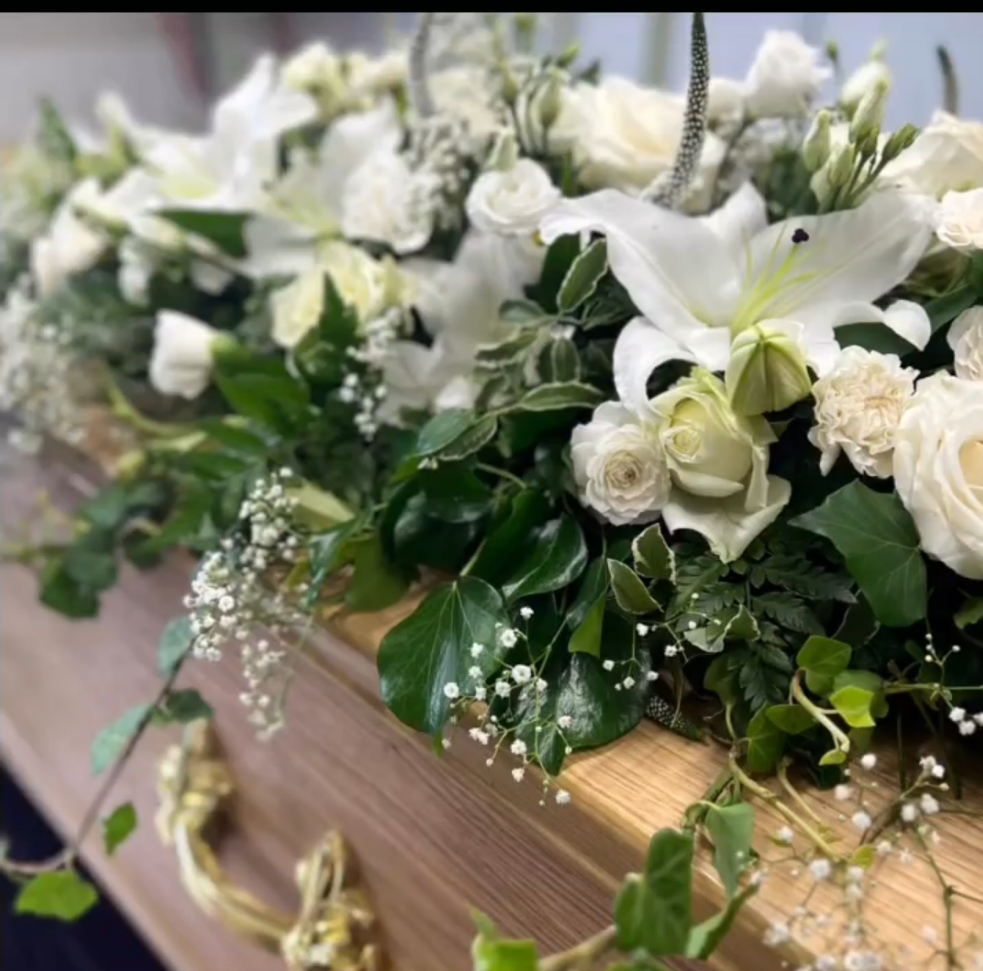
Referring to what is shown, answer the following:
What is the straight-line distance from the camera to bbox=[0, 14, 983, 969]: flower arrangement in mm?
415

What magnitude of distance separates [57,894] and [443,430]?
383mm

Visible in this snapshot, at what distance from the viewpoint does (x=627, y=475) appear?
45cm

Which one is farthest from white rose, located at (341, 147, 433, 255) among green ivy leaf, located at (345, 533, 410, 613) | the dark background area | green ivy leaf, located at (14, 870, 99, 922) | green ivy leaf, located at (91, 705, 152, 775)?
the dark background area

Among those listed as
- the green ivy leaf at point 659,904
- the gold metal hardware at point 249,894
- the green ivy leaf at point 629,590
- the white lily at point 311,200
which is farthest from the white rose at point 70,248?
the green ivy leaf at point 659,904

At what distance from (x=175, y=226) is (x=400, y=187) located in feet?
0.67

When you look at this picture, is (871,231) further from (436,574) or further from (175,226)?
(175,226)

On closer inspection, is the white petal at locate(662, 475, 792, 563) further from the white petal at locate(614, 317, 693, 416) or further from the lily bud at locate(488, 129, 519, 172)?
the lily bud at locate(488, 129, 519, 172)

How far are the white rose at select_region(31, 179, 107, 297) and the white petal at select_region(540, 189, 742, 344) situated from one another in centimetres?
52

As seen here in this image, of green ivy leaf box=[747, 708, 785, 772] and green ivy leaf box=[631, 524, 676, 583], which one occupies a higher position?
green ivy leaf box=[631, 524, 676, 583]

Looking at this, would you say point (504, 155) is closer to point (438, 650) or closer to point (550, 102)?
point (550, 102)

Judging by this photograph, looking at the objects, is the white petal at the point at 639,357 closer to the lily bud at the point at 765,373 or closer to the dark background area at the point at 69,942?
the lily bud at the point at 765,373

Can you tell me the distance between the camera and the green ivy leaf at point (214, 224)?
0.75m

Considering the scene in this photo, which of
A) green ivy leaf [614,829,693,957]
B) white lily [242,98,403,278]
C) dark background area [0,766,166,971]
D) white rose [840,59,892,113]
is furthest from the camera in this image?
dark background area [0,766,166,971]

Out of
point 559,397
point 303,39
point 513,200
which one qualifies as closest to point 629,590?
point 559,397
